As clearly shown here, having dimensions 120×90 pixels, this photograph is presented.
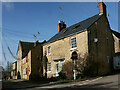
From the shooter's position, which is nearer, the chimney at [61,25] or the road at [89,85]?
the road at [89,85]

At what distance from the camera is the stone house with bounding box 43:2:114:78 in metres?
18.0

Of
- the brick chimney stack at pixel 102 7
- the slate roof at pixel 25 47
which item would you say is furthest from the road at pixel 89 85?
the slate roof at pixel 25 47

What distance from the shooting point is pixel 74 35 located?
Result: 19.6 metres

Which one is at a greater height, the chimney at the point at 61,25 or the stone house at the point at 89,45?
the chimney at the point at 61,25

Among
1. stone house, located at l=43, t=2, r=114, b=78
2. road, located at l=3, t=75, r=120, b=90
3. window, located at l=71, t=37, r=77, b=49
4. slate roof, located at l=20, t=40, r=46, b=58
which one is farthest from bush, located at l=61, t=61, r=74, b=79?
slate roof, located at l=20, t=40, r=46, b=58

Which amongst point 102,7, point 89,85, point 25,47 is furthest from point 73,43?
point 25,47

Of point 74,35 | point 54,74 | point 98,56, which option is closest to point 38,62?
point 54,74

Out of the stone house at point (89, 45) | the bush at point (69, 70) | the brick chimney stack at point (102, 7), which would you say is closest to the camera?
the bush at point (69, 70)

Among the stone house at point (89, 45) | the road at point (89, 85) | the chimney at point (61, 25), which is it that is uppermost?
the chimney at point (61, 25)

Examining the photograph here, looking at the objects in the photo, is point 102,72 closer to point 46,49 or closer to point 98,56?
point 98,56

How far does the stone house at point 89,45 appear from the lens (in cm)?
1798

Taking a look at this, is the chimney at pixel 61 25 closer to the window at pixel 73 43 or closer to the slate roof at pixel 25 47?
the window at pixel 73 43

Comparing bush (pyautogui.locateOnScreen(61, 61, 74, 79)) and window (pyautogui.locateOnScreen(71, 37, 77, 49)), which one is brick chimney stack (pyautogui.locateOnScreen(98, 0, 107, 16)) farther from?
bush (pyautogui.locateOnScreen(61, 61, 74, 79))

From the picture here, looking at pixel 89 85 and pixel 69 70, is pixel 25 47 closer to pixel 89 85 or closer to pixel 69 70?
pixel 69 70
